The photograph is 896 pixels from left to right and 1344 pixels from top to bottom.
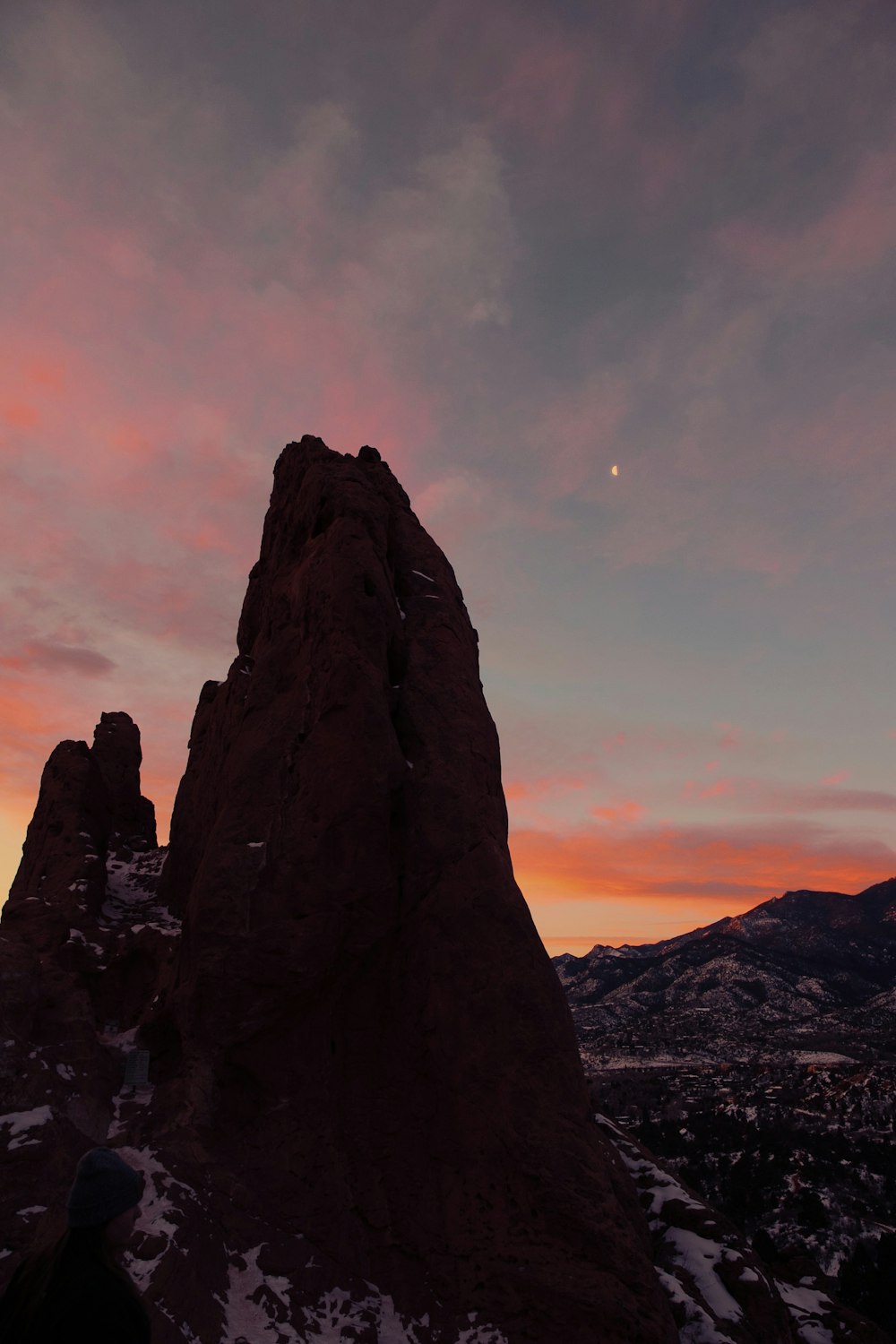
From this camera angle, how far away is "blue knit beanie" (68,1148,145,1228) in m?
4.26

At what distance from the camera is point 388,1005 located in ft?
71.4

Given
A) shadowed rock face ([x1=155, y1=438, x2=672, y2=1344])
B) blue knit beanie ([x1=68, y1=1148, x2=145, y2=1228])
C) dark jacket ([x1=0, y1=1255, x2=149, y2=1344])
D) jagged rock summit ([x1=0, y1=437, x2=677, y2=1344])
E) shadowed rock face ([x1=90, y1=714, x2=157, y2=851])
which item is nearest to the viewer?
dark jacket ([x1=0, y1=1255, x2=149, y2=1344])

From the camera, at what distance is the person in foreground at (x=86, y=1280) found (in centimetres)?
400

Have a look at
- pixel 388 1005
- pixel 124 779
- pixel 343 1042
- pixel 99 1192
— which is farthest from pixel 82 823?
pixel 99 1192

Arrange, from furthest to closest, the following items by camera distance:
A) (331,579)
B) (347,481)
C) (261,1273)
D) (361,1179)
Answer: (347,481), (331,579), (361,1179), (261,1273)

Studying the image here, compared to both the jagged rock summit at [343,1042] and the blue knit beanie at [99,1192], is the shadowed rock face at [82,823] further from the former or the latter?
the blue knit beanie at [99,1192]

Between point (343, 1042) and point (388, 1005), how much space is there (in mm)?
1584

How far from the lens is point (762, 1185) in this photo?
9188cm

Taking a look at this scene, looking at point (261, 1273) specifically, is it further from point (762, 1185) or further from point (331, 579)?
point (762, 1185)

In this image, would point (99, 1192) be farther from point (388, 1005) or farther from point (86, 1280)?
point (388, 1005)

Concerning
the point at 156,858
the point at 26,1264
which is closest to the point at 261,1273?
the point at 26,1264

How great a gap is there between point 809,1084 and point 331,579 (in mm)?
202413

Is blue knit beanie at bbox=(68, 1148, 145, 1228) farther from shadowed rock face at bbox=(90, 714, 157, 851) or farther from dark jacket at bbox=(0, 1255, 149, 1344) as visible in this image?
shadowed rock face at bbox=(90, 714, 157, 851)

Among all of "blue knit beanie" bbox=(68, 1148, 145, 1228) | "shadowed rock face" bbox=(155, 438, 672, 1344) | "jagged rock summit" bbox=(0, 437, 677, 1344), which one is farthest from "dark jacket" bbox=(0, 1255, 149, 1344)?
"shadowed rock face" bbox=(155, 438, 672, 1344)
